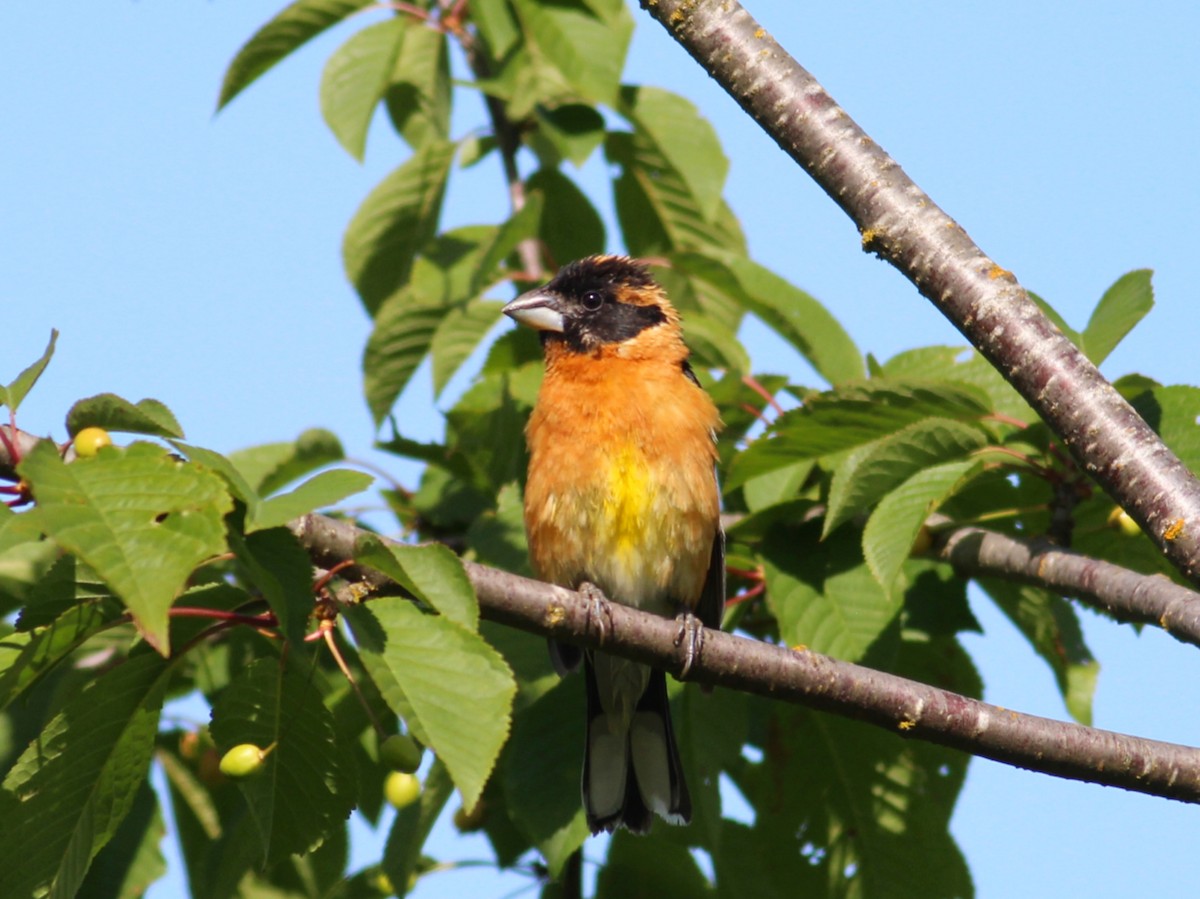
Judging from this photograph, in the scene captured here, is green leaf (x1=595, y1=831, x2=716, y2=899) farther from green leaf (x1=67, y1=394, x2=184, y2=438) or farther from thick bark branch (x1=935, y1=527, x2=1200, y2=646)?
green leaf (x1=67, y1=394, x2=184, y2=438)

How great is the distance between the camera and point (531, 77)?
6375 millimetres

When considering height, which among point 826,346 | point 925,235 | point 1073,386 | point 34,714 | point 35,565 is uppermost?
point 826,346

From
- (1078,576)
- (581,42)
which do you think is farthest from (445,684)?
(581,42)

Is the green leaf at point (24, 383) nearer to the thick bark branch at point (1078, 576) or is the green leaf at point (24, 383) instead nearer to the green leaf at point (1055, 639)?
the thick bark branch at point (1078, 576)

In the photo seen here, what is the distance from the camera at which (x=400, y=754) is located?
3930mm

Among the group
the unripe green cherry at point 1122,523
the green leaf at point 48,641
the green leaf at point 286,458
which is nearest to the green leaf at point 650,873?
the green leaf at point 286,458

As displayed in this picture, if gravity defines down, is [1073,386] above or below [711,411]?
below

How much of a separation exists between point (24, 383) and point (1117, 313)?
10.7 ft

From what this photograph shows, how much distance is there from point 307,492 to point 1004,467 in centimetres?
267

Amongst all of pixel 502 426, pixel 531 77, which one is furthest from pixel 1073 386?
pixel 531 77

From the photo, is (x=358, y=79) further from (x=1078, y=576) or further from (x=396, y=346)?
(x=1078, y=576)

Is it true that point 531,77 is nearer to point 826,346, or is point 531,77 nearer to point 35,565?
point 826,346

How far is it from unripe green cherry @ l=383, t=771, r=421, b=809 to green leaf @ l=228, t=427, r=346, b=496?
3.48 feet

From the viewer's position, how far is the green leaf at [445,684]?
10.1 ft
